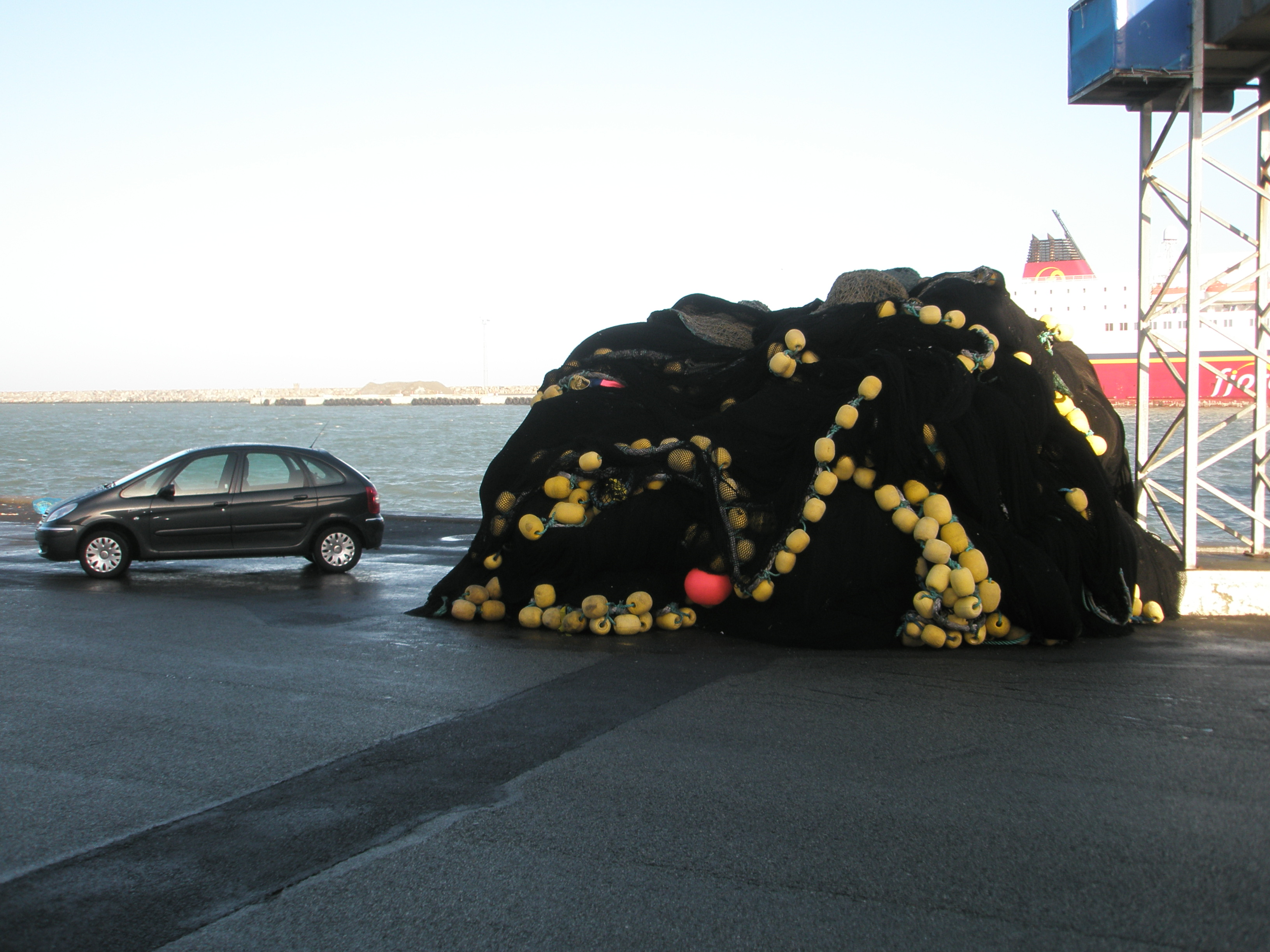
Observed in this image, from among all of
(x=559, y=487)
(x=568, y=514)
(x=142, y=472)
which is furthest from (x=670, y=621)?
(x=142, y=472)

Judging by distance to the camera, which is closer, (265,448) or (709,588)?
(709,588)

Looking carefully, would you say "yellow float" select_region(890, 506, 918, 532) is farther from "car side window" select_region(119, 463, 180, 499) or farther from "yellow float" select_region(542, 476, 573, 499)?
"car side window" select_region(119, 463, 180, 499)

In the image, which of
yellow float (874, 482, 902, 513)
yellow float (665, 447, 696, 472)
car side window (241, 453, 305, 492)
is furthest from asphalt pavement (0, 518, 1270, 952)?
car side window (241, 453, 305, 492)

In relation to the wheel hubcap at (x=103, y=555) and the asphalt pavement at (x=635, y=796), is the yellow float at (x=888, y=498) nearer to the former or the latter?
the asphalt pavement at (x=635, y=796)

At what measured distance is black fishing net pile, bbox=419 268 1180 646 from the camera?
7922 mm

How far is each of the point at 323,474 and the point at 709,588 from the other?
22.2ft

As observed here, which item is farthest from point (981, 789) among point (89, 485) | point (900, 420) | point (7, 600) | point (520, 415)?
point (520, 415)

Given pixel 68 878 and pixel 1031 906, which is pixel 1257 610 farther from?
pixel 68 878

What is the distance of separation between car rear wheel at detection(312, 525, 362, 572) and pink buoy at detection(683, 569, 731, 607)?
6106 mm

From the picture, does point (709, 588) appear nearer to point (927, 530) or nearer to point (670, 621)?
point (670, 621)

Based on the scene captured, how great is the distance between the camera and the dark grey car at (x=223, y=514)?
12.3 m

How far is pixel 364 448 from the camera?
67.0m

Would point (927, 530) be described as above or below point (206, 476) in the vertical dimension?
below

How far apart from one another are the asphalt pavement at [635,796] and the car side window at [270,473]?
4.93 meters
